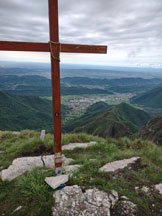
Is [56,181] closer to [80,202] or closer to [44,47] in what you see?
[80,202]

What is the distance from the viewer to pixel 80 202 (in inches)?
124

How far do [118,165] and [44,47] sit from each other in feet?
14.4

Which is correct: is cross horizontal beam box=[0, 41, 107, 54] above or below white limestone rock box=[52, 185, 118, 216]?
above

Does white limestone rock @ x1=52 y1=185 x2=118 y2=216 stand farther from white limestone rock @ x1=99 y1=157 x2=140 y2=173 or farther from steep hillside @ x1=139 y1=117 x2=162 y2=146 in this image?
steep hillside @ x1=139 y1=117 x2=162 y2=146

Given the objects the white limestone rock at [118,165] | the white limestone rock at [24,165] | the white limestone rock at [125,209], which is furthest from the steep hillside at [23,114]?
the white limestone rock at [125,209]

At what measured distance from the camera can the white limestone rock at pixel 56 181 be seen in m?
3.40

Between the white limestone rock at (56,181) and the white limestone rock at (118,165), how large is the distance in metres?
1.61

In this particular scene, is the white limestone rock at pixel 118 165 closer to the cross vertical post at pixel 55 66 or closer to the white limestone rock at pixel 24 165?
the white limestone rock at pixel 24 165

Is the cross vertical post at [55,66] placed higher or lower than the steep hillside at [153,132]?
higher

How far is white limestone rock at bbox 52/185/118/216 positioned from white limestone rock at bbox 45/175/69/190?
146 millimetres

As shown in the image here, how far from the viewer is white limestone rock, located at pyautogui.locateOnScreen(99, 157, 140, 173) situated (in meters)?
4.82

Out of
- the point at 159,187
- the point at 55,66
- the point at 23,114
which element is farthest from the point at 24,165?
the point at 23,114

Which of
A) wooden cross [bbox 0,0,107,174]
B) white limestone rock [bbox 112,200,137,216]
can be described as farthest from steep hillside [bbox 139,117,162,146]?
wooden cross [bbox 0,0,107,174]

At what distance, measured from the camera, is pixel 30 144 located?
682cm
